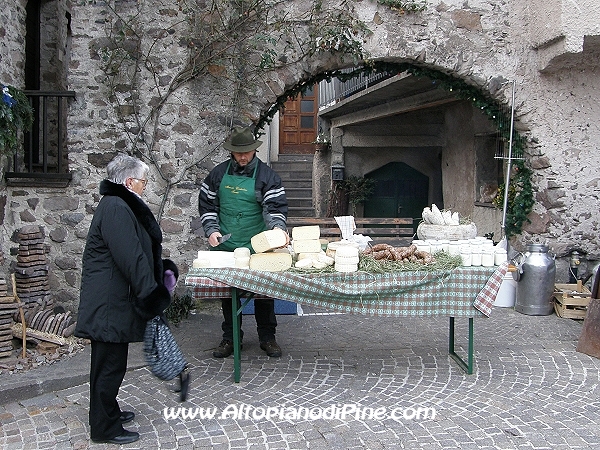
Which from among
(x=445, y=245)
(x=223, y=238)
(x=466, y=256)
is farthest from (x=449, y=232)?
(x=223, y=238)

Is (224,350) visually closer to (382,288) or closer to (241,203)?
(241,203)

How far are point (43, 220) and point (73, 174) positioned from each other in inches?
22.1

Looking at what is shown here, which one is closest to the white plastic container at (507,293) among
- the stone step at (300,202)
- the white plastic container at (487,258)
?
the white plastic container at (487,258)

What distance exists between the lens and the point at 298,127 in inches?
619

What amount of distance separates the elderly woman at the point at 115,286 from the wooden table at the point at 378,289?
0.85m

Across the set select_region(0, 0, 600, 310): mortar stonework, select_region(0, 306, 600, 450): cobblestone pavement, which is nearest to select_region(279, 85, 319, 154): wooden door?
select_region(0, 0, 600, 310): mortar stonework

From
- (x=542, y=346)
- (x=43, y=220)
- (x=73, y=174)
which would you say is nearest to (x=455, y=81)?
(x=542, y=346)

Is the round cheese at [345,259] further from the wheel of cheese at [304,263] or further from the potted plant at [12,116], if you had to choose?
the potted plant at [12,116]

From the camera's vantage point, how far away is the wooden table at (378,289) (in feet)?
13.5

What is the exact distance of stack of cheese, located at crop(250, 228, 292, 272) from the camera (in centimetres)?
416

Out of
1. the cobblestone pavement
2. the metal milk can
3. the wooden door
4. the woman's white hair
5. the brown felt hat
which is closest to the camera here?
the woman's white hair

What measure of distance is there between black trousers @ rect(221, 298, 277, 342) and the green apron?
0.46 meters

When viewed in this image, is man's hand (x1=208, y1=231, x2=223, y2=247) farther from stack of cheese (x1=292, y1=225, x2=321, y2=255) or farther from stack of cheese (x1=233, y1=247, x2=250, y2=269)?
stack of cheese (x1=292, y1=225, x2=321, y2=255)

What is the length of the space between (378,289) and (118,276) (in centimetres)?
173
